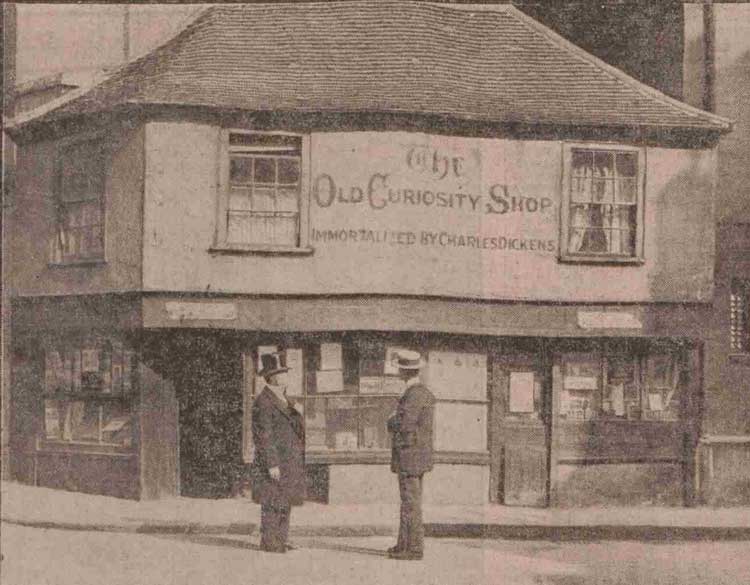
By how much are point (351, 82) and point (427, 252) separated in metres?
2.14

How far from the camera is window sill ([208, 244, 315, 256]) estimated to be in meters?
14.8

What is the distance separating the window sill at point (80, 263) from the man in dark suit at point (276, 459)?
5.05 meters

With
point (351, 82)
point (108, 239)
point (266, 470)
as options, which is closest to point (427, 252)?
point (351, 82)

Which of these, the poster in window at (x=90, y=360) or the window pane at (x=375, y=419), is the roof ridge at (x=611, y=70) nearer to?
the window pane at (x=375, y=419)

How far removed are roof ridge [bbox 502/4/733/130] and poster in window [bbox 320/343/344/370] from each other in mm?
4618

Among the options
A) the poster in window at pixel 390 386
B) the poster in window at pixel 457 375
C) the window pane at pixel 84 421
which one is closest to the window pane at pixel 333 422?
the poster in window at pixel 390 386

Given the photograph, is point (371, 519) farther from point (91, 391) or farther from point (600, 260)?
point (91, 391)

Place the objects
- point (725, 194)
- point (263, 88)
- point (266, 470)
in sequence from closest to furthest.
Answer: point (266, 470) < point (263, 88) < point (725, 194)

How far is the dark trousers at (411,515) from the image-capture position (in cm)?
1052

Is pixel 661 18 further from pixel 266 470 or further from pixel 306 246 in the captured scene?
pixel 266 470

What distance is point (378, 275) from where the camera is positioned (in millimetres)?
14734

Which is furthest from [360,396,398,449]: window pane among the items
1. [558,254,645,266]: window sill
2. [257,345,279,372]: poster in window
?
[558,254,645,266]: window sill

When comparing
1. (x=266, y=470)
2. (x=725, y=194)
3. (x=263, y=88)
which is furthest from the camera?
(x=725, y=194)

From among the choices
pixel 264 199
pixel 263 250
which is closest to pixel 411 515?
pixel 263 250
